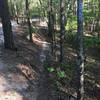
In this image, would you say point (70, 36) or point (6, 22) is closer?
point (6, 22)

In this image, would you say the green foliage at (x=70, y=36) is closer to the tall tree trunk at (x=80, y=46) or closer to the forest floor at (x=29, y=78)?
the forest floor at (x=29, y=78)

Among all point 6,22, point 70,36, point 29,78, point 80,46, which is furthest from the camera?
point 70,36

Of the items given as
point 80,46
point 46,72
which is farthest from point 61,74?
point 80,46

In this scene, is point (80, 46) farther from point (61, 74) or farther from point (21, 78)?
point (61, 74)

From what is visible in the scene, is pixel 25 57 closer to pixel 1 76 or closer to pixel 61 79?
pixel 61 79

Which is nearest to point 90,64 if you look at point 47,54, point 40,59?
point 47,54

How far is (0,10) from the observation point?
19.7m

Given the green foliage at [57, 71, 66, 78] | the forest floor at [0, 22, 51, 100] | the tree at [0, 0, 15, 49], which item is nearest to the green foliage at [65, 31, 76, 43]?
the forest floor at [0, 22, 51, 100]

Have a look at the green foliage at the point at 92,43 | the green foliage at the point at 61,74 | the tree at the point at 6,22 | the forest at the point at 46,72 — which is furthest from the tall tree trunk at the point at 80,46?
the green foliage at the point at 92,43

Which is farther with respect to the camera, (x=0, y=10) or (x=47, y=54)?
(x=47, y=54)

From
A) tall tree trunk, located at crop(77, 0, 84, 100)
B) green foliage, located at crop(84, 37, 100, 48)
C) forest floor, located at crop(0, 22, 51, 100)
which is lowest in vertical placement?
green foliage, located at crop(84, 37, 100, 48)

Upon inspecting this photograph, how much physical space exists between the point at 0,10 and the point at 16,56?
12.0 feet

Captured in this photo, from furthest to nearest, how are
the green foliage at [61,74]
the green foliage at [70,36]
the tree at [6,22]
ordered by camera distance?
the green foliage at [70,36], the tree at [6,22], the green foliage at [61,74]

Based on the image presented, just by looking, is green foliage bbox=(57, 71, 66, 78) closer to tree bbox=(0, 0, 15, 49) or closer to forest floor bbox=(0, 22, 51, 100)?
forest floor bbox=(0, 22, 51, 100)
